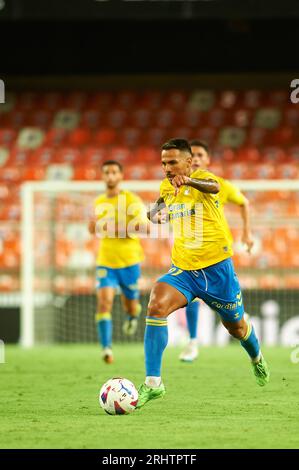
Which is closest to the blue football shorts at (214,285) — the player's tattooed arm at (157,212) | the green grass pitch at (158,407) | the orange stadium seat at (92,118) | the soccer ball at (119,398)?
the player's tattooed arm at (157,212)

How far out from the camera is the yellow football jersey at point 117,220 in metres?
10.5

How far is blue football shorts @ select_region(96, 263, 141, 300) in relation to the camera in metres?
10.4

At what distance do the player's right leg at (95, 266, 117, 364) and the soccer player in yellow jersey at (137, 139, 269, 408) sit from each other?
322cm

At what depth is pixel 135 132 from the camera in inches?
757

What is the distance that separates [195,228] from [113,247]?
3.71 m

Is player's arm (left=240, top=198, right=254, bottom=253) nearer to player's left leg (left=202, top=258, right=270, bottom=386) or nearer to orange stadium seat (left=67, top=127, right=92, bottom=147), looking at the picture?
player's left leg (left=202, top=258, right=270, bottom=386)

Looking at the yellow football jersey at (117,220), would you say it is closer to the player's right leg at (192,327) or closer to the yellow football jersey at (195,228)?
the player's right leg at (192,327)

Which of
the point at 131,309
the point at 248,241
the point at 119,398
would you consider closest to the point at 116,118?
the point at 131,309

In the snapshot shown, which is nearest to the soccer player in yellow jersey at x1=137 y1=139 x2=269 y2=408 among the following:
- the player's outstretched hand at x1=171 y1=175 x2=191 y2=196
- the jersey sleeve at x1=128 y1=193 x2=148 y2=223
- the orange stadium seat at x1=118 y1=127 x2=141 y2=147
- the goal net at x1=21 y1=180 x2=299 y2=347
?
the player's outstretched hand at x1=171 y1=175 x2=191 y2=196

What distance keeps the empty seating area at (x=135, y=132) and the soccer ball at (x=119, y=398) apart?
10685 millimetres

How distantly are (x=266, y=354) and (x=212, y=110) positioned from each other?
8845 mm

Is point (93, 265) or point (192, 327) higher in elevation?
point (93, 265)

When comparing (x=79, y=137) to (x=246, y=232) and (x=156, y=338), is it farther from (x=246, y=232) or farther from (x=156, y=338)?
(x=156, y=338)

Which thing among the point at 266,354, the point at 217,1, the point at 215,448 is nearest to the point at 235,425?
the point at 215,448
